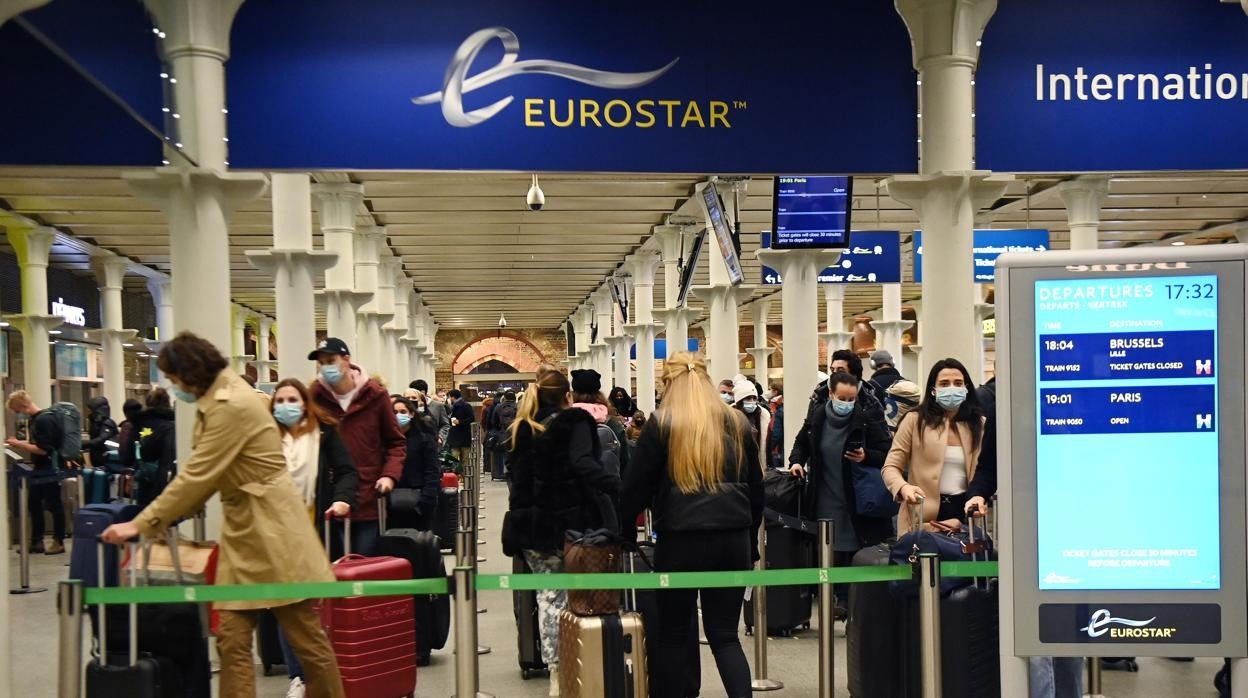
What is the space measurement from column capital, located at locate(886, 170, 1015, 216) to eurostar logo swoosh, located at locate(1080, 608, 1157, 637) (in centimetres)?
450

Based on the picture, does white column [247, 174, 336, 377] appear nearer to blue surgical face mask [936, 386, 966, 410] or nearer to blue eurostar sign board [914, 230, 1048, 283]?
blue surgical face mask [936, 386, 966, 410]

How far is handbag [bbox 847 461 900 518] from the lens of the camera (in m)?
7.61

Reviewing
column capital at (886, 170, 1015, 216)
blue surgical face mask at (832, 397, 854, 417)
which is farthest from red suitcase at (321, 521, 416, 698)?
column capital at (886, 170, 1015, 216)

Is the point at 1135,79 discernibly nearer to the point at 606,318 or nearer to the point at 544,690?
the point at 544,690

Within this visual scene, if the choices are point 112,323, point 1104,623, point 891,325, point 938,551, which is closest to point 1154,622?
point 1104,623

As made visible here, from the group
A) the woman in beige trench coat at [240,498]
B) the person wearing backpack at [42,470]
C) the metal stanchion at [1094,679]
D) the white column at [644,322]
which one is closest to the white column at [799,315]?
the person wearing backpack at [42,470]

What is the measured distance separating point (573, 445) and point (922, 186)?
3.61 m

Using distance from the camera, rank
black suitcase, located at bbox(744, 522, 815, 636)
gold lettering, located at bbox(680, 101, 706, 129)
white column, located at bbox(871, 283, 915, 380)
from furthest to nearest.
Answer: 1. white column, located at bbox(871, 283, 915, 380)
2. gold lettering, located at bbox(680, 101, 706, 129)
3. black suitcase, located at bbox(744, 522, 815, 636)

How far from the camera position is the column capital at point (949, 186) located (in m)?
8.37

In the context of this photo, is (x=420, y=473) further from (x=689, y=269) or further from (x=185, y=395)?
(x=689, y=269)

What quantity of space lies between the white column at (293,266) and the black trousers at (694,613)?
8307 mm

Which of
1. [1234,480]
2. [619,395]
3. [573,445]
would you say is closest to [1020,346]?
[1234,480]

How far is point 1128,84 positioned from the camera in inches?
329

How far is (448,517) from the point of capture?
38.6ft
